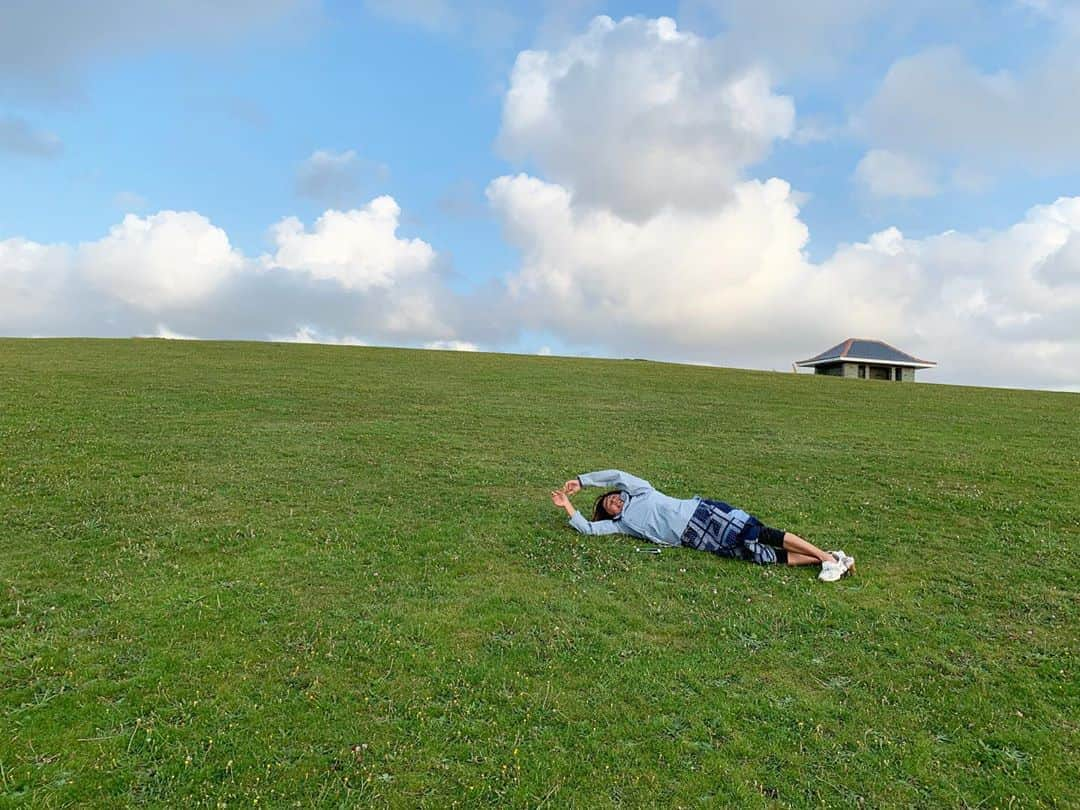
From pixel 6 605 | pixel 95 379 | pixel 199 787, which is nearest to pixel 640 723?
pixel 199 787

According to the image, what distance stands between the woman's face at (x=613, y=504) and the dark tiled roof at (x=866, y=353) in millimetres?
65790

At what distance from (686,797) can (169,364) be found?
37.3 m

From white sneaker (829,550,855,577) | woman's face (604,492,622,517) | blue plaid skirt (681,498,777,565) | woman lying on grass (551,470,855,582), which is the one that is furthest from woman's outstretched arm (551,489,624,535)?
white sneaker (829,550,855,577)

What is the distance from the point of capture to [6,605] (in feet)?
29.6

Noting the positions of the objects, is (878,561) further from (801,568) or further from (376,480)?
(376,480)

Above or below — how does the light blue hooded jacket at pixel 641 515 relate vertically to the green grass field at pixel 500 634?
above

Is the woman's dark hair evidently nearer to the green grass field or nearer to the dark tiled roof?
the green grass field

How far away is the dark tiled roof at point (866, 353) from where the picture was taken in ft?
236

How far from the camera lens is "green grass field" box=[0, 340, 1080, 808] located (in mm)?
6117

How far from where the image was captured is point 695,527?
1198 centimetres

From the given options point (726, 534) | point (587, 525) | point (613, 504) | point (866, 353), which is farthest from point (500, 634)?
point (866, 353)

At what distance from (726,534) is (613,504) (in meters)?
2.25

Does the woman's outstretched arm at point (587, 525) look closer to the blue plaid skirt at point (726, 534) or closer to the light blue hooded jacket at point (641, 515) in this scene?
the light blue hooded jacket at point (641, 515)

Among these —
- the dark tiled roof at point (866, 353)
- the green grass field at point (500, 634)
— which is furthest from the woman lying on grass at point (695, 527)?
the dark tiled roof at point (866, 353)
